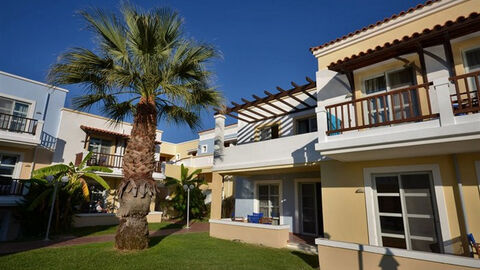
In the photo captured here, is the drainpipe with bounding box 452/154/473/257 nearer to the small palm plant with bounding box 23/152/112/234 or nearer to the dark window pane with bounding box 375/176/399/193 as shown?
the dark window pane with bounding box 375/176/399/193

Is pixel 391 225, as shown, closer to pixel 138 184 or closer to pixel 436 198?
pixel 436 198

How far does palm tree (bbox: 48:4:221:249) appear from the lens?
8.38 meters

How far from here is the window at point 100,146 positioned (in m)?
20.6

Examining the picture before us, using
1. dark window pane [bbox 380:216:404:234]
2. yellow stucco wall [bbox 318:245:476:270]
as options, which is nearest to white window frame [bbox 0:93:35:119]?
yellow stucco wall [bbox 318:245:476:270]

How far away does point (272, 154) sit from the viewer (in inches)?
451

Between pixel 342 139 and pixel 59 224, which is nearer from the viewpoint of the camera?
pixel 342 139

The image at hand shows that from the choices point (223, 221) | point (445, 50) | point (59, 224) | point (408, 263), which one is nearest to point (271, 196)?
point (223, 221)

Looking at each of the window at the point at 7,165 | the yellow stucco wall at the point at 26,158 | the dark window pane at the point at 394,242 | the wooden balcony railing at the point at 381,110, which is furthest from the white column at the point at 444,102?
the window at the point at 7,165

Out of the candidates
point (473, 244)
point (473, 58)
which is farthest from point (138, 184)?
point (473, 58)

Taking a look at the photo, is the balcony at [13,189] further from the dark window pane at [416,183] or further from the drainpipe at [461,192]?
the drainpipe at [461,192]

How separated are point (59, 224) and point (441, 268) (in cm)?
1678

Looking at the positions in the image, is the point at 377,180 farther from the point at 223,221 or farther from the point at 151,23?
the point at 151,23

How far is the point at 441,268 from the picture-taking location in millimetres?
4832

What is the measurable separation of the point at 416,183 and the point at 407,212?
91cm
